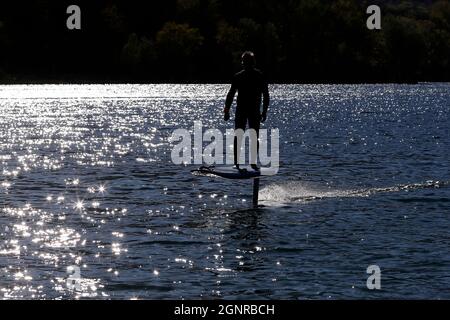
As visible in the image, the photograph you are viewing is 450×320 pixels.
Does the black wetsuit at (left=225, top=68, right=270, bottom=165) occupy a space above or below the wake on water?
above

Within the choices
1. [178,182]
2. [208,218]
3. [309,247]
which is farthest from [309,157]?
[309,247]

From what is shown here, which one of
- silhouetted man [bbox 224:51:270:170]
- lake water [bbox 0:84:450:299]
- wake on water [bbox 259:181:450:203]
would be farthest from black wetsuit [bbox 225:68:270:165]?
wake on water [bbox 259:181:450:203]

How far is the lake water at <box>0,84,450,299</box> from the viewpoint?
20328 millimetres

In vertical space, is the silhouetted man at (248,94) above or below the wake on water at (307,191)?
above

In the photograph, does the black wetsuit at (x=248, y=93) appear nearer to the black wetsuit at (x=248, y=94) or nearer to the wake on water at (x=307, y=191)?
the black wetsuit at (x=248, y=94)

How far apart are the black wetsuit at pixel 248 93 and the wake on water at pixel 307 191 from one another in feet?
14.8

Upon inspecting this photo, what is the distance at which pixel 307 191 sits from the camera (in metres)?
36.6

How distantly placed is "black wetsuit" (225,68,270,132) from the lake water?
2.79 metres

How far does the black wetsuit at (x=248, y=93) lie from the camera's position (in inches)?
1128

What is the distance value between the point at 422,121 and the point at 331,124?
998 cm

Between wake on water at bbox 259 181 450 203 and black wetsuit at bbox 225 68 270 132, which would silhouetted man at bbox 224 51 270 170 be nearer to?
black wetsuit at bbox 225 68 270 132

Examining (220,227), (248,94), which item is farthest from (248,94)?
(220,227)

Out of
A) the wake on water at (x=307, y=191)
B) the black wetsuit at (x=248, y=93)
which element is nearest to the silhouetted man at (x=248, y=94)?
the black wetsuit at (x=248, y=93)

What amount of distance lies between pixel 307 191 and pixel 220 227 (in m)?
9.68
